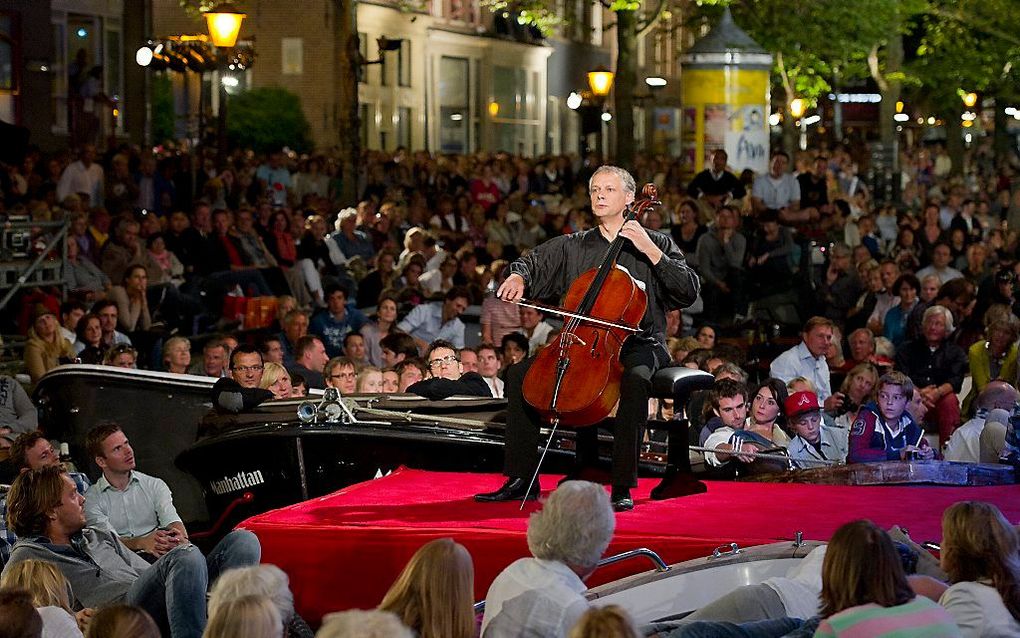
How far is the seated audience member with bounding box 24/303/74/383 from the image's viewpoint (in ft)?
43.5

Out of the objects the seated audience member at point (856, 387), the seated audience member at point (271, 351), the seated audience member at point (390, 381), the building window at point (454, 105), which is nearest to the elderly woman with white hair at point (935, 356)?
the seated audience member at point (856, 387)

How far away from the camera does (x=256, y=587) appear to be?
20.1ft

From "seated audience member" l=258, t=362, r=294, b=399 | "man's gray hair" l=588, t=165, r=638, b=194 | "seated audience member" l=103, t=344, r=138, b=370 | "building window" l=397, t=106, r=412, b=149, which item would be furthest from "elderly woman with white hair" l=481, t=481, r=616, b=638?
"building window" l=397, t=106, r=412, b=149

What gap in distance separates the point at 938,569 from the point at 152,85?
2520cm

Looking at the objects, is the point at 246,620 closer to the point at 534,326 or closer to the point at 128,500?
the point at 128,500

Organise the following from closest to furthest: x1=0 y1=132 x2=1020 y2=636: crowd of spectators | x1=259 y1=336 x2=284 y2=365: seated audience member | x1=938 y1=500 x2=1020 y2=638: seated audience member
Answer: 1. x1=938 y1=500 x2=1020 y2=638: seated audience member
2. x1=0 y1=132 x2=1020 y2=636: crowd of spectators
3. x1=259 y1=336 x2=284 y2=365: seated audience member

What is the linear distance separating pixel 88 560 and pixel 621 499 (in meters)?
2.35

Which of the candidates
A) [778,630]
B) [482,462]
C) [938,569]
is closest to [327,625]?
[778,630]

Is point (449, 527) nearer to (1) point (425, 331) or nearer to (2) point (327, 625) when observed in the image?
(2) point (327, 625)

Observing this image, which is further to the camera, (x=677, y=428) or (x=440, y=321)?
(x=440, y=321)

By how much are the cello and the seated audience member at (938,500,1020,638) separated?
2.09 m

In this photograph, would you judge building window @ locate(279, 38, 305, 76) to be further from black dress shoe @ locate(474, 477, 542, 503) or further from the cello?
the cello

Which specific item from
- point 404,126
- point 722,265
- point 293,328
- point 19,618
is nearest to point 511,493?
point 19,618

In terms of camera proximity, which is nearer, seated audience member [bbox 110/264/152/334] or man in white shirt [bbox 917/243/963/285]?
seated audience member [bbox 110/264/152/334]
